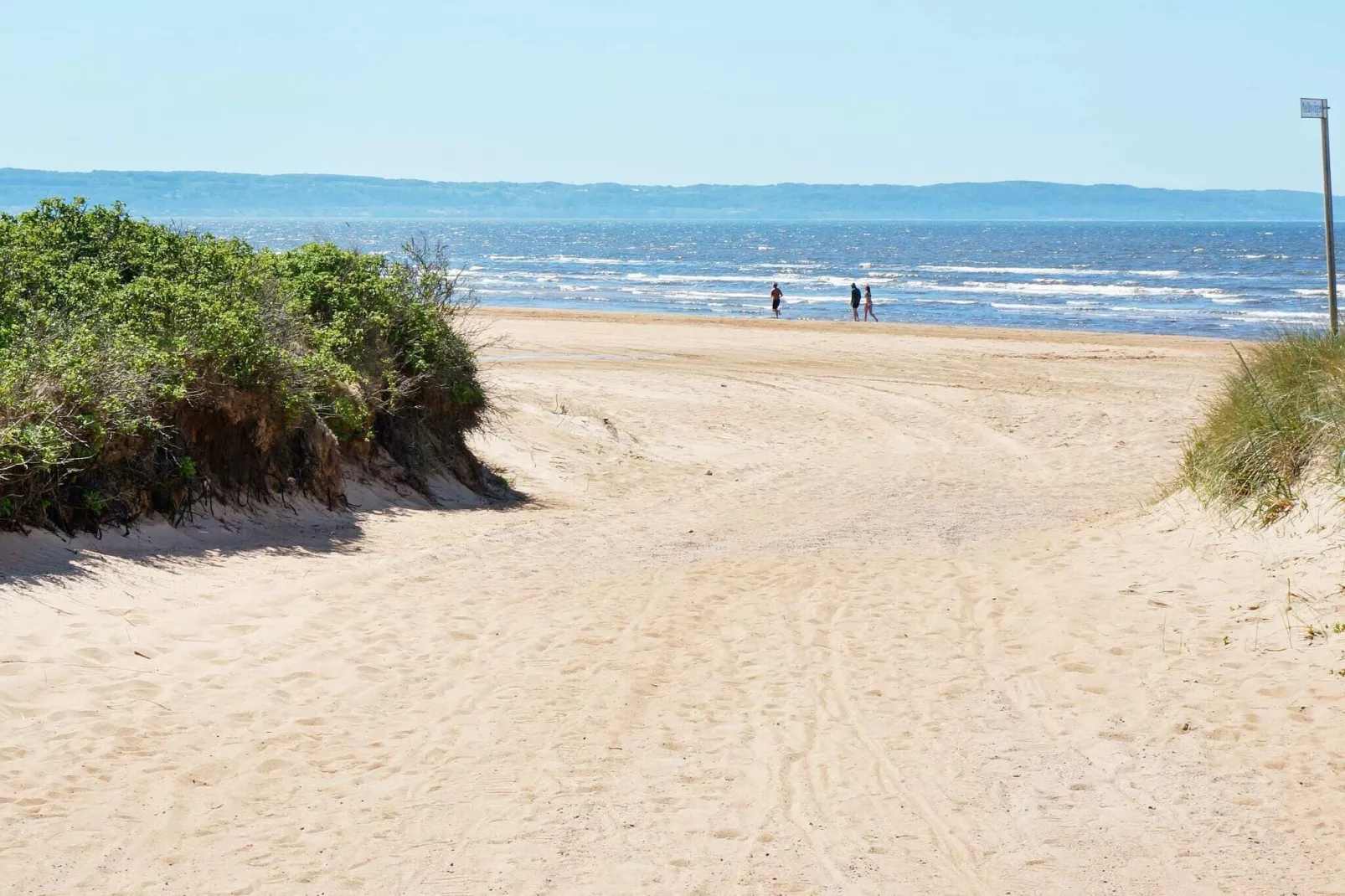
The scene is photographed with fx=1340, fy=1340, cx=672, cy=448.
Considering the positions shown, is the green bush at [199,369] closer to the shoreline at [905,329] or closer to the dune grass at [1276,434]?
the dune grass at [1276,434]

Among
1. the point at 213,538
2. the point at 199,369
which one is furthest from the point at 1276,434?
the point at 199,369

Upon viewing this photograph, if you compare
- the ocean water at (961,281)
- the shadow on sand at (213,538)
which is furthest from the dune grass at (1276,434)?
the shadow on sand at (213,538)

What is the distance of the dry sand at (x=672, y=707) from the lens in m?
5.40

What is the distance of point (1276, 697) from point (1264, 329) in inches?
339

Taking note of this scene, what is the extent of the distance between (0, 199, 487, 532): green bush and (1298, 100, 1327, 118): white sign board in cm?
1139

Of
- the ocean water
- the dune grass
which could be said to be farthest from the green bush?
the dune grass

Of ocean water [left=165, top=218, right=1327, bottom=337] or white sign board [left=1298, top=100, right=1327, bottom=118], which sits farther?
ocean water [left=165, top=218, right=1327, bottom=337]

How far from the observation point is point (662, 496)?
51.6 ft

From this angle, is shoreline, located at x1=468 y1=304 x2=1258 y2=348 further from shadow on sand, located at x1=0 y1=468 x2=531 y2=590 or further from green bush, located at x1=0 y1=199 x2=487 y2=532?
shadow on sand, located at x1=0 y1=468 x2=531 y2=590

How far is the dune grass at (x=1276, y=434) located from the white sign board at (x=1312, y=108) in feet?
22.8

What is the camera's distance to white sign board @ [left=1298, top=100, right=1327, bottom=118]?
1759 cm

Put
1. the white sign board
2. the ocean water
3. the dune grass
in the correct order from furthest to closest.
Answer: the ocean water, the white sign board, the dune grass

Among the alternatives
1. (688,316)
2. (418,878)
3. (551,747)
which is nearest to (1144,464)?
(551,747)

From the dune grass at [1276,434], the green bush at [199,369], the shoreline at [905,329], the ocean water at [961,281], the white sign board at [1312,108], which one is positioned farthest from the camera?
the ocean water at [961,281]
